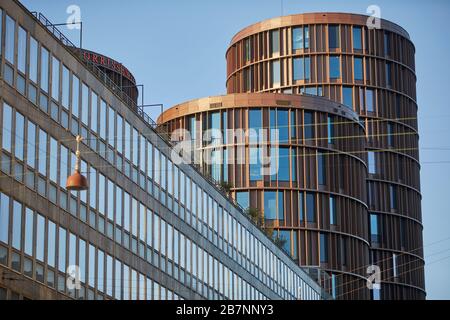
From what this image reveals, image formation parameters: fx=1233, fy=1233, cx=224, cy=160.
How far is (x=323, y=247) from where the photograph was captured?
147 metres

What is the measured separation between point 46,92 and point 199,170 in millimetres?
28071

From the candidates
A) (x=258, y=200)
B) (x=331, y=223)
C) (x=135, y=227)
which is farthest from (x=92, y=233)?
(x=331, y=223)

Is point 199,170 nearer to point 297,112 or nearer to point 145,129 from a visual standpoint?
point 145,129

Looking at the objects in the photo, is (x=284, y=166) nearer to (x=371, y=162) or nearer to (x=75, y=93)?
(x=371, y=162)

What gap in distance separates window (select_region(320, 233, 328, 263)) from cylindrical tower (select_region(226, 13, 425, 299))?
23.3 metres

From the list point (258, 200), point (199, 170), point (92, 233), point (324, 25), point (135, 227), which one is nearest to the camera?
point (92, 233)

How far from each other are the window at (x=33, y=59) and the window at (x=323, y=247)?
307 feet

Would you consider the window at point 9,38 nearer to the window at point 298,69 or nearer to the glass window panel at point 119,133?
the glass window panel at point 119,133

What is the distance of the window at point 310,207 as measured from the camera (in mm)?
145250

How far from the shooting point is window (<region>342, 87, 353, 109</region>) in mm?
168000

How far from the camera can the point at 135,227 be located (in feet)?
228

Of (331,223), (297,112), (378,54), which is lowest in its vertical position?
(331,223)

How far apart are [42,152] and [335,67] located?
11573 centimetres

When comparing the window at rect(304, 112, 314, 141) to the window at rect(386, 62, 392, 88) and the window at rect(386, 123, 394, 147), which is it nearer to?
the window at rect(386, 123, 394, 147)
